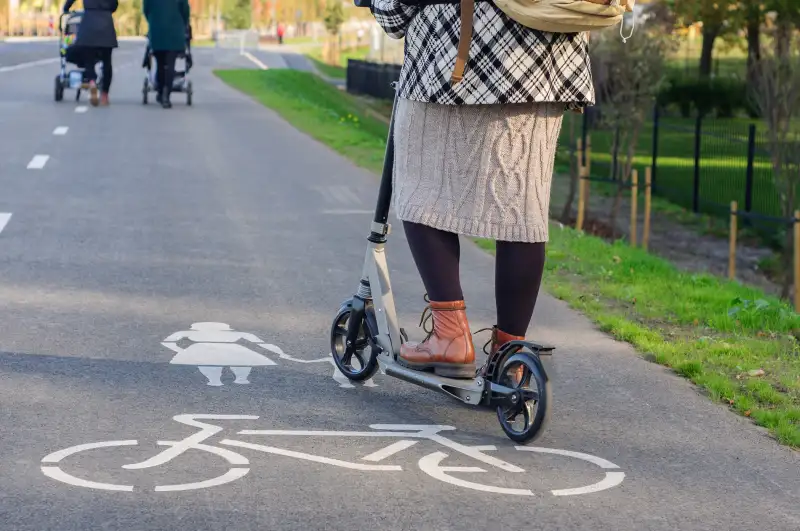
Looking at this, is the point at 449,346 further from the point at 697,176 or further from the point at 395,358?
Answer: the point at 697,176

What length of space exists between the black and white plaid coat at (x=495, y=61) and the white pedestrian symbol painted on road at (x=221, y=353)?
4.35 ft

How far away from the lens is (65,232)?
10125 millimetres

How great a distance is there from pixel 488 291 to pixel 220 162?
7.68m

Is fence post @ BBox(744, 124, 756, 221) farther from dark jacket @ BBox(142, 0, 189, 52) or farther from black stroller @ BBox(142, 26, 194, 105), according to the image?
black stroller @ BBox(142, 26, 194, 105)

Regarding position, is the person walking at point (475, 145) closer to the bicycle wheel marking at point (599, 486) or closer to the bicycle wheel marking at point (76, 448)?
the bicycle wheel marking at point (599, 486)

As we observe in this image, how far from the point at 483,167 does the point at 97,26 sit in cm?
1875

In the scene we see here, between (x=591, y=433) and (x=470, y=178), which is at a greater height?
(x=470, y=178)

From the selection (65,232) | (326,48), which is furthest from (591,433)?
(326,48)

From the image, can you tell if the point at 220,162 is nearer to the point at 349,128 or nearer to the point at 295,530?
the point at 349,128

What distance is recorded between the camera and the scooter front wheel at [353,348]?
18.6 ft

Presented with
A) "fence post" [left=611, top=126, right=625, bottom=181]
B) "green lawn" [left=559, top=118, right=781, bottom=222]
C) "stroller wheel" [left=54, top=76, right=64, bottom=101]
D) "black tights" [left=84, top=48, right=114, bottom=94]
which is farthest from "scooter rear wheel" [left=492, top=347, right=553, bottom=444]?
"stroller wheel" [left=54, top=76, right=64, bottom=101]

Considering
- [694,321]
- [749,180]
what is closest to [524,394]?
[694,321]

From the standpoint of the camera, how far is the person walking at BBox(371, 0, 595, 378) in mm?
4898

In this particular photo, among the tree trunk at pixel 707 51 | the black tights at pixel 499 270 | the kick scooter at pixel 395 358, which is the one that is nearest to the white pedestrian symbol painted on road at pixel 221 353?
the kick scooter at pixel 395 358
